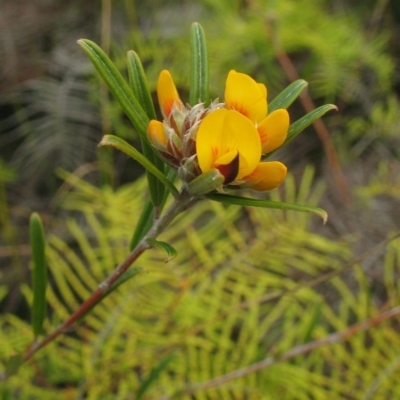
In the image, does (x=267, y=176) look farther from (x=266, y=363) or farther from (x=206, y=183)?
(x=266, y=363)

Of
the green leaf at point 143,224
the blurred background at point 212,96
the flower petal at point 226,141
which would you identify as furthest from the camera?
the blurred background at point 212,96

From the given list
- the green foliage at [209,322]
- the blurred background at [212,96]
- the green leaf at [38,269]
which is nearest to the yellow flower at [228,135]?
the green leaf at [38,269]

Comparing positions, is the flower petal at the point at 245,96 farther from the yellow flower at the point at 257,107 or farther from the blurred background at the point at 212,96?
the blurred background at the point at 212,96

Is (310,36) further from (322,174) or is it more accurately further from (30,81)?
(30,81)

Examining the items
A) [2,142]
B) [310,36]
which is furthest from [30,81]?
[310,36]

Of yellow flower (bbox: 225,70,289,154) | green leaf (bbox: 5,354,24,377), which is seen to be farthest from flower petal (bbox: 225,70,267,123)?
green leaf (bbox: 5,354,24,377)

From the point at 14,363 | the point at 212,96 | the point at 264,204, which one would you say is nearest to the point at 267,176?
the point at 264,204
